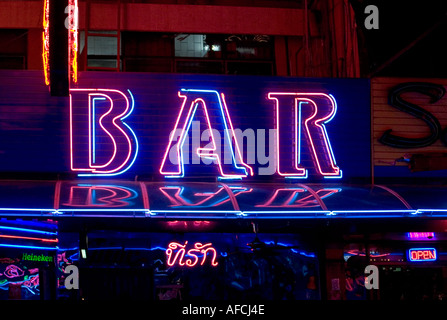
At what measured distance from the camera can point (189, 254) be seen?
11.5 m

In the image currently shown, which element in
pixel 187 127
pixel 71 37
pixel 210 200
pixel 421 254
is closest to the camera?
pixel 210 200

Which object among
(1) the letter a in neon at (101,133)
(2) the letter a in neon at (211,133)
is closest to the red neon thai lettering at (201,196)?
(2) the letter a in neon at (211,133)

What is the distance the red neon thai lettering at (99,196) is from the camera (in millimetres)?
9344

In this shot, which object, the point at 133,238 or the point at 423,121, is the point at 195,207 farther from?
the point at 423,121

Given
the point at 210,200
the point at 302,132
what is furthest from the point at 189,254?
the point at 302,132

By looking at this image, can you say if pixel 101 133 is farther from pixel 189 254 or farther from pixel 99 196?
pixel 189 254

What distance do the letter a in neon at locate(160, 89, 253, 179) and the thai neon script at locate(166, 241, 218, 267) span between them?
1.41 meters

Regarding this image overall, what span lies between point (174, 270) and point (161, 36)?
4.91 meters

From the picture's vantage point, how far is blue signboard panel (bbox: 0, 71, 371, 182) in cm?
1070

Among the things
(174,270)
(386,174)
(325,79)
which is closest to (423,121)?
(386,174)

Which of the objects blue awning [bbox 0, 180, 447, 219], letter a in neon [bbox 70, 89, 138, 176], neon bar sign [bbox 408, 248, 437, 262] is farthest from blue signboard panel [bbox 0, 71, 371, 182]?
neon bar sign [bbox 408, 248, 437, 262]

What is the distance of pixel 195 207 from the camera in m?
9.55

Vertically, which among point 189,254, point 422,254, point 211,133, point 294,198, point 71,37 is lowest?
point 422,254

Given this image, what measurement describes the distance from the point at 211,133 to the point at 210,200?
1588mm
